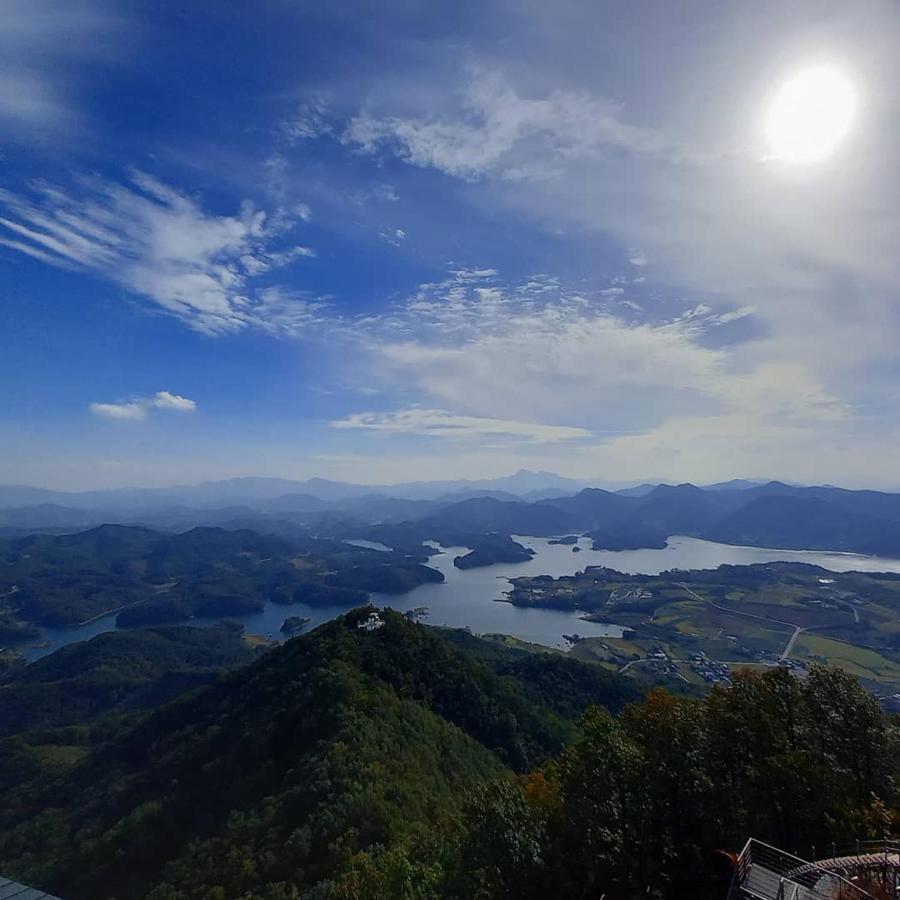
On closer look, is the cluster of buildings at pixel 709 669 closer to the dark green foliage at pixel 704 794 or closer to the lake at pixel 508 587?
the lake at pixel 508 587

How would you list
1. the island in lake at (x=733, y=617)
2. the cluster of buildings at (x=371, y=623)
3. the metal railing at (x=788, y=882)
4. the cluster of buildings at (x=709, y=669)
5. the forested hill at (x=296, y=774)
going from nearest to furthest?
the metal railing at (x=788, y=882)
the forested hill at (x=296, y=774)
the cluster of buildings at (x=371, y=623)
the cluster of buildings at (x=709, y=669)
the island in lake at (x=733, y=617)

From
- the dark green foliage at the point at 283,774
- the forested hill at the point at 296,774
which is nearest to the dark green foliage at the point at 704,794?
the forested hill at the point at 296,774

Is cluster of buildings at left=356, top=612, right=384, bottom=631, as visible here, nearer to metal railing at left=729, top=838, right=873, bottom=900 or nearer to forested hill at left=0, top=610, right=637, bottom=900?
forested hill at left=0, top=610, right=637, bottom=900

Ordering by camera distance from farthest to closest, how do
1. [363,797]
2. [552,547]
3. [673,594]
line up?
[552,547] < [673,594] < [363,797]

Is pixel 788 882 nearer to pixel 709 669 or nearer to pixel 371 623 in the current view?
pixel 371 623

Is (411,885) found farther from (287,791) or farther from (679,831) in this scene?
(287,791)

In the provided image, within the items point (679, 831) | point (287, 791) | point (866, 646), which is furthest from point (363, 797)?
point (866, 646)
